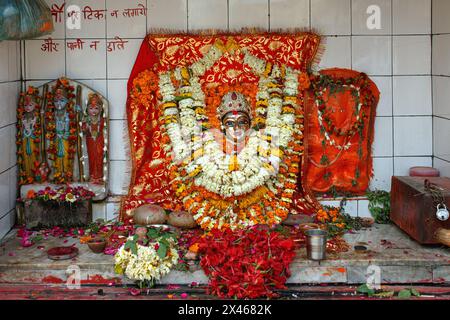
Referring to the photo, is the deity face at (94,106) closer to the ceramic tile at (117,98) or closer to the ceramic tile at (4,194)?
the ceramic tile at (117,98)

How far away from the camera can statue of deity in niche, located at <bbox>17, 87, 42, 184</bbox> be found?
317 inches

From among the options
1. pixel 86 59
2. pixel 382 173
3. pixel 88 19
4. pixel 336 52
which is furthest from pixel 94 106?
pixel 382 173

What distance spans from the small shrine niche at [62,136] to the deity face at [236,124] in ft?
4.69

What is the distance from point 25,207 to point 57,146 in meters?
0.80

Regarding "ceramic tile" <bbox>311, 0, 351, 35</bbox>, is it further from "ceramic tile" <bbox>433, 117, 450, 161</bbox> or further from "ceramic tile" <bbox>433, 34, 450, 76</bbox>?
"ceramic tile" <bbox>433, 117, 450, 161</bbox>

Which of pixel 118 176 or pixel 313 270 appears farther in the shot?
pixel 118 176

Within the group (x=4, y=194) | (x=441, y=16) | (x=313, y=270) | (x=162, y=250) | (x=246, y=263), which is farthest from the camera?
(x=441, y=16)

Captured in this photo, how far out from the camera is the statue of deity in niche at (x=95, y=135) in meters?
8.14

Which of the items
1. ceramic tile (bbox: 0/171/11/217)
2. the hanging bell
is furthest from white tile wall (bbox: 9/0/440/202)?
the hanging bell

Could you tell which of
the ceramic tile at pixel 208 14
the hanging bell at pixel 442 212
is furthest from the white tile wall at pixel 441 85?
the ceramic tile at pixel 208 14

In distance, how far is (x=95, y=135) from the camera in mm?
8203

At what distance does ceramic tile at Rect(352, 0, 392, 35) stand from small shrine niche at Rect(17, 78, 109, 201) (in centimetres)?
309

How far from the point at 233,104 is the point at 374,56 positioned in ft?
5.95

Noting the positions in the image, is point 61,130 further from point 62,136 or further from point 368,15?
point 368,15
